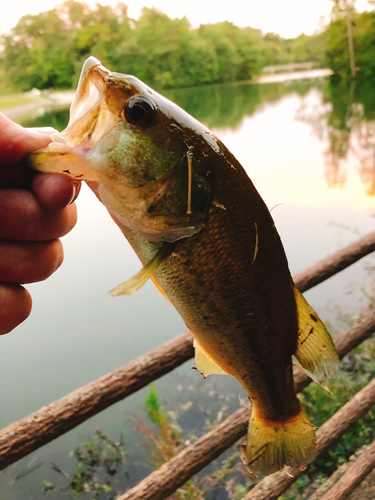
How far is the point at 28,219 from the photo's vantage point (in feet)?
2.01

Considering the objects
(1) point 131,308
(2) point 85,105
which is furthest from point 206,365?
(1) point 131,308

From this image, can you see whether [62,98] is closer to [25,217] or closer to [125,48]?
[125,48]

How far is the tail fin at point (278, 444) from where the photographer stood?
0.82 m

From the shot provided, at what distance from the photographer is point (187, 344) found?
1.45 metres

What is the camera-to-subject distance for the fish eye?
0.59 meters

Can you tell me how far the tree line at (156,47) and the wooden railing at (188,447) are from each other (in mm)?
5789

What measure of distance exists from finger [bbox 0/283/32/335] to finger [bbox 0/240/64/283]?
0.02 meters

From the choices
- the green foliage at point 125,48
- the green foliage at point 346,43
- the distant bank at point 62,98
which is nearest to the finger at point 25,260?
the green foliage at point 125,48

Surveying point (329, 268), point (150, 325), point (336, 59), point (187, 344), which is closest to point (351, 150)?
point (150, 325)

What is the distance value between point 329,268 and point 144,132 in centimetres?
161

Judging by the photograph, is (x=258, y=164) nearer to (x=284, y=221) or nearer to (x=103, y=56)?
A: (x=284, y=221)

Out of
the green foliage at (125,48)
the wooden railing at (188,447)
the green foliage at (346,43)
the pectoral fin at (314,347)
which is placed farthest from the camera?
the green foliage at (346,43)

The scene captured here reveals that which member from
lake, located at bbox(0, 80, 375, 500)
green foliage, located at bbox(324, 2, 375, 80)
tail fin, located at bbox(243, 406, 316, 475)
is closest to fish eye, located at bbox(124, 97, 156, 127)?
tail fin, located at bbox(243, 406, 316, 475)

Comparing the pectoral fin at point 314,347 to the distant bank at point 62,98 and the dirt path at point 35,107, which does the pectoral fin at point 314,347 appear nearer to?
the distant bank at point 62,98
